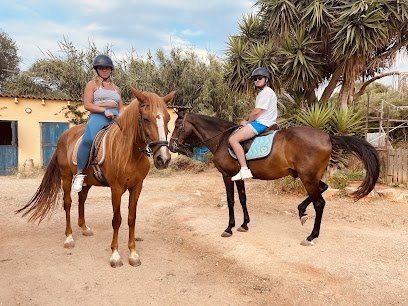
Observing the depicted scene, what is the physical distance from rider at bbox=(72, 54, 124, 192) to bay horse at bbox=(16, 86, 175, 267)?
0.86 feet

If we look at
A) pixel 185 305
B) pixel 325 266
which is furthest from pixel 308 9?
pixel 185 305

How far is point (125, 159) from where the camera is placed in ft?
12.2

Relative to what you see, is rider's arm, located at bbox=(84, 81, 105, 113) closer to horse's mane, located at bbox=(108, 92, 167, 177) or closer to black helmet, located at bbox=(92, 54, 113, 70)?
black helmet, located at bbox=(92, 54, 113, 70)

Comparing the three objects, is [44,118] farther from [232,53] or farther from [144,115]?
[144,115]

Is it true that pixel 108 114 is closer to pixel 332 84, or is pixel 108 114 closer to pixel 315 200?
pixel 315 200

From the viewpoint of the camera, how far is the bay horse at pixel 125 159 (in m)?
3.25

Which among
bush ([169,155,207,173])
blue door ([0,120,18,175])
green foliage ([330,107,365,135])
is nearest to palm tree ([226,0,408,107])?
green foliage ([330,107,365,135])

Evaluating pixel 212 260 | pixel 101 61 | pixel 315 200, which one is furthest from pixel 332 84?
pixel 101 61

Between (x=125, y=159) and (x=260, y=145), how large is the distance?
7.18ft

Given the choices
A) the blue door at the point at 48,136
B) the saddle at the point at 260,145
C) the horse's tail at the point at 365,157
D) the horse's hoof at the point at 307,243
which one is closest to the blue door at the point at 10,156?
the blue door at the point at 48,136

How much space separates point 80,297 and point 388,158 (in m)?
8.75

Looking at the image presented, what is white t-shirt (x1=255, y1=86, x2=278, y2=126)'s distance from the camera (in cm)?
488

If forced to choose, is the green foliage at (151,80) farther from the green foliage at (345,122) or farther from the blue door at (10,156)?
the green foliage at (345,122)

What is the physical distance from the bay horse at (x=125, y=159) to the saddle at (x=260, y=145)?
1.74m
